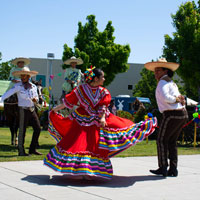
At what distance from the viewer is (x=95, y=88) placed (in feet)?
22.4

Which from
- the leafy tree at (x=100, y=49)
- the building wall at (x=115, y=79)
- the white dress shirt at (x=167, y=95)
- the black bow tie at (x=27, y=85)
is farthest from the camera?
the building wall at (x=115, y=79)

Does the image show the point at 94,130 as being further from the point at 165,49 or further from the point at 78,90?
the point at 165,49

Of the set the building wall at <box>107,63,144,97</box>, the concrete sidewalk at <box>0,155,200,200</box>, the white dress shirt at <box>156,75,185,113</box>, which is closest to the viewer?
the concrete sidewalk at <box>0,155,200,200</box>

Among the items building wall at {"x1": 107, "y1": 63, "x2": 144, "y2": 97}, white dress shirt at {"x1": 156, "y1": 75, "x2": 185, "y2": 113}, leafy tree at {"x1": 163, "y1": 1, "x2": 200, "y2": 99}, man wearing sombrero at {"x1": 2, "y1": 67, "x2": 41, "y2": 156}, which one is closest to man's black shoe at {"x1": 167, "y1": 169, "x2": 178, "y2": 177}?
white dress shirt at {"x1": 156, "y1": 75, "x2": 185, "y2": 113}

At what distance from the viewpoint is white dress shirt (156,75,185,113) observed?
6.92 meters

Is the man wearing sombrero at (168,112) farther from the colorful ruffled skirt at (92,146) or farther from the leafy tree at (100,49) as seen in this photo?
the leafy tree at (100,49)

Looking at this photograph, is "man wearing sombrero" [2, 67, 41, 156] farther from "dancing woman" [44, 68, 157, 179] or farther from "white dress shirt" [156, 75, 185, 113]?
"white dress shirt" [156, 75, 185, 113]

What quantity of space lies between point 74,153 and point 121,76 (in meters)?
49.1

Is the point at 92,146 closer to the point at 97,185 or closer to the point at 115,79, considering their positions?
the point at 97,185

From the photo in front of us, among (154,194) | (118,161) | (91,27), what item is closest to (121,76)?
(91,27)

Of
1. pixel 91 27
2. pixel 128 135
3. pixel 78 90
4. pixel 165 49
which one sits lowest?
pixel 128 135

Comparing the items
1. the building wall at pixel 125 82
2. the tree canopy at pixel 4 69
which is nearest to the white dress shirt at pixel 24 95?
the building wall at pixel 125 82

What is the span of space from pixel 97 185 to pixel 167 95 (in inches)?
76.0

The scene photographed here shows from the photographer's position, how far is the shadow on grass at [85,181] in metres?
6.27
